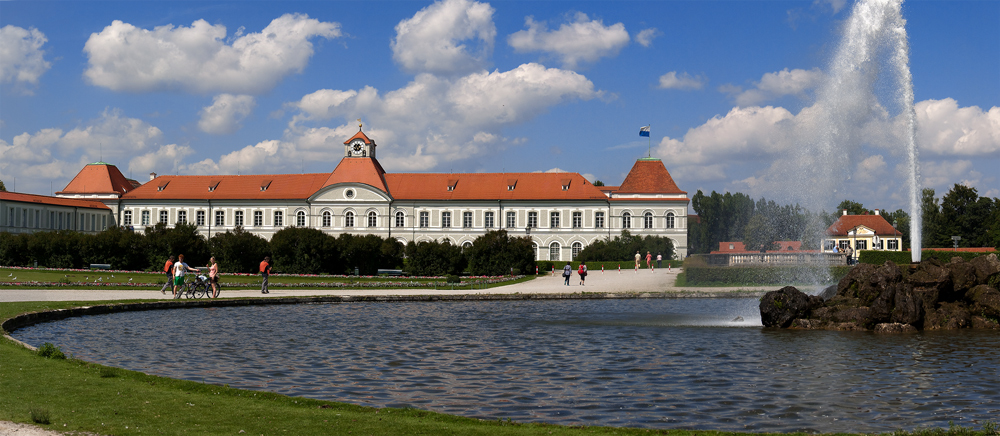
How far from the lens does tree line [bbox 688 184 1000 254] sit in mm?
85500

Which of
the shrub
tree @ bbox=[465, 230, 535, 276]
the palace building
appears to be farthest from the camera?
the palace building

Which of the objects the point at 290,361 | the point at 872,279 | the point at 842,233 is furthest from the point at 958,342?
the point at 842,233

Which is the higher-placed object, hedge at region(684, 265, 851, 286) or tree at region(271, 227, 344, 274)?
tree at region(271, 227, 344, 274)

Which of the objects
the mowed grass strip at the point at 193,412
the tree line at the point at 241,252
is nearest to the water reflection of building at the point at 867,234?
the tree line at the point at 241,252

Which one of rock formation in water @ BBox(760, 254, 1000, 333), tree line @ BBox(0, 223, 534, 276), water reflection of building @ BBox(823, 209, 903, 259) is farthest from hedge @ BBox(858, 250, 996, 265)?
A: water reflection of building @ BBox(823, 209, 903, 259)

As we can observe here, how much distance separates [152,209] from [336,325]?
238ft

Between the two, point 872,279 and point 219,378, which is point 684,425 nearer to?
point 219,378

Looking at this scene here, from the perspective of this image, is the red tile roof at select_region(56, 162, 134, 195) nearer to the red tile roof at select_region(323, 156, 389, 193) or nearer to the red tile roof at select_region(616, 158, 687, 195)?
the red tile roof at select_region(323, 156, 389, 193)

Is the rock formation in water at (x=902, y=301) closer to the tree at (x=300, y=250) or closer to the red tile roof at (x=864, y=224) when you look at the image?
the tree at (x=300, y=250)

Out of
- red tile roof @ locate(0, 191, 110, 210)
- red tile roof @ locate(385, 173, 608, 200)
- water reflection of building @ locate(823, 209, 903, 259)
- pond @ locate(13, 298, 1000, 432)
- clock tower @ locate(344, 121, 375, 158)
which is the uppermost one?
clock tower @ locate(344, 121, 375, 158)

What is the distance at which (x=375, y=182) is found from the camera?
83812 millimetres

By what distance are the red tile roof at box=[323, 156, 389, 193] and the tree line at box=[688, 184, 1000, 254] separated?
41.4 metres

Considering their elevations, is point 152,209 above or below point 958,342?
above

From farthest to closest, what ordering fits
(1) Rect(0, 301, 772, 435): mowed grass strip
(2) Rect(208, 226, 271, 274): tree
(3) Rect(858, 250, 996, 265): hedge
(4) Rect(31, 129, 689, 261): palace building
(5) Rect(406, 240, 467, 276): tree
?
(4) Rect(31, 129, 689, 261): palace building < (5) Rect(406, 240, 467, 276): tree < (2) Rect(208, 226, 271, 274): tree < (3) Rect(858, 250, 996, 265): hedge < (1) Rect(0, 301, 772, 435): mowed grass strip
